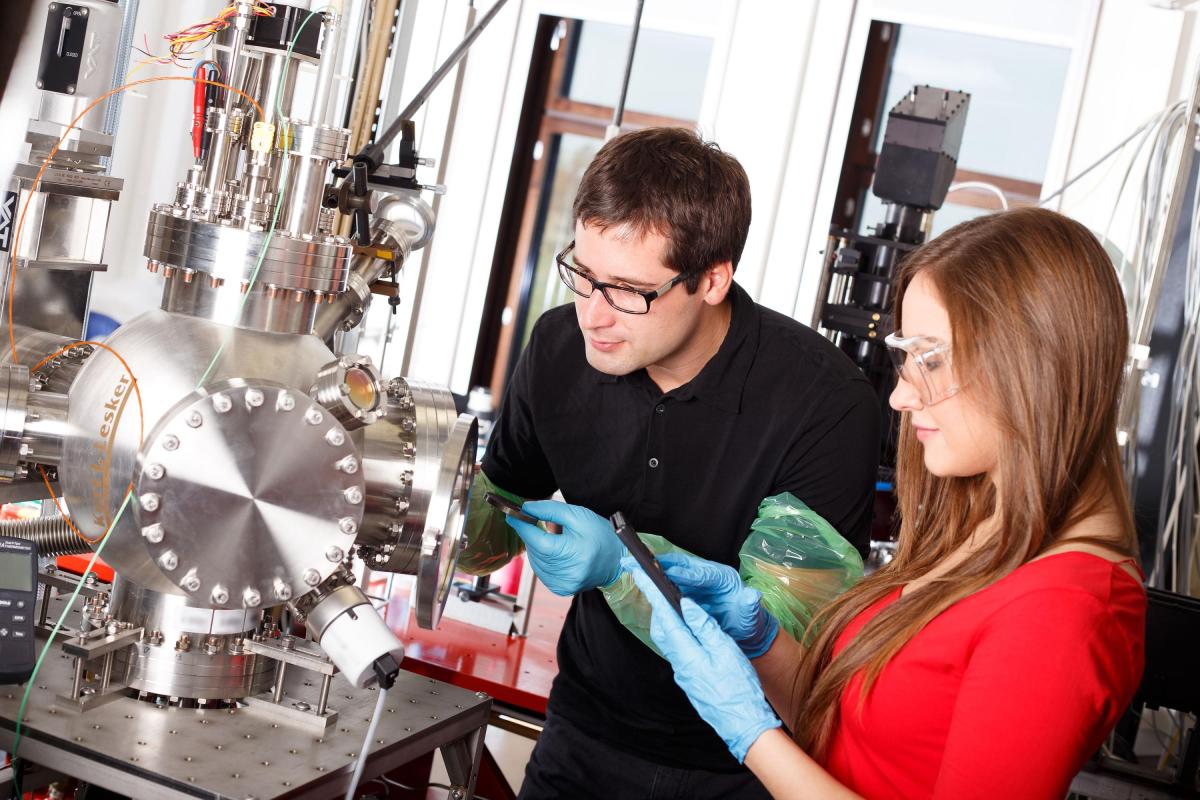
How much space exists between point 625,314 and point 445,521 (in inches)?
16.1

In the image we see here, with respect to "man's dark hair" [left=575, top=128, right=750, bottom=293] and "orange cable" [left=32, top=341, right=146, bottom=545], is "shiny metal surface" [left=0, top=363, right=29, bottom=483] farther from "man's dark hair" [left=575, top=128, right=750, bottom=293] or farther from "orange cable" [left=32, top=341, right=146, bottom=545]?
"man's dark hair" [left=575, top=128, right=750, bottom=293]

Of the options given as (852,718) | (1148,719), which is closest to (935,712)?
(852,718)

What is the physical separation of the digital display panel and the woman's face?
A: 85cm

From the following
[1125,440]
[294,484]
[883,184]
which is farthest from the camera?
[1125,440]

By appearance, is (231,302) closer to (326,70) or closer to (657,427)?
(326,70)

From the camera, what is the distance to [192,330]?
3.70ft

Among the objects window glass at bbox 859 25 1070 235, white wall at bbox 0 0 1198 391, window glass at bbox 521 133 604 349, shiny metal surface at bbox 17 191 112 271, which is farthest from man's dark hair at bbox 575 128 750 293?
window glass at bbox 521 133 604 349

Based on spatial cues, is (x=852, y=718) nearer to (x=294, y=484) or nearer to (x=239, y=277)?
(x=294, y=484)

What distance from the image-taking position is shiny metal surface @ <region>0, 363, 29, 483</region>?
110 cm

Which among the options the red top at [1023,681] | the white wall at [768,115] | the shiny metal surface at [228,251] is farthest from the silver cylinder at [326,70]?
the white wall at [768,115]

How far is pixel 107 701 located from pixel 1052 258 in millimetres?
1002

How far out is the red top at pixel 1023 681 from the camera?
0.88m

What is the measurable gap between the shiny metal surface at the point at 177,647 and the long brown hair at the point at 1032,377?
0.65 m

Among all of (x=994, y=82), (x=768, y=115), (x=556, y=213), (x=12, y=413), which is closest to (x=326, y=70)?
(x=12, y=413)
